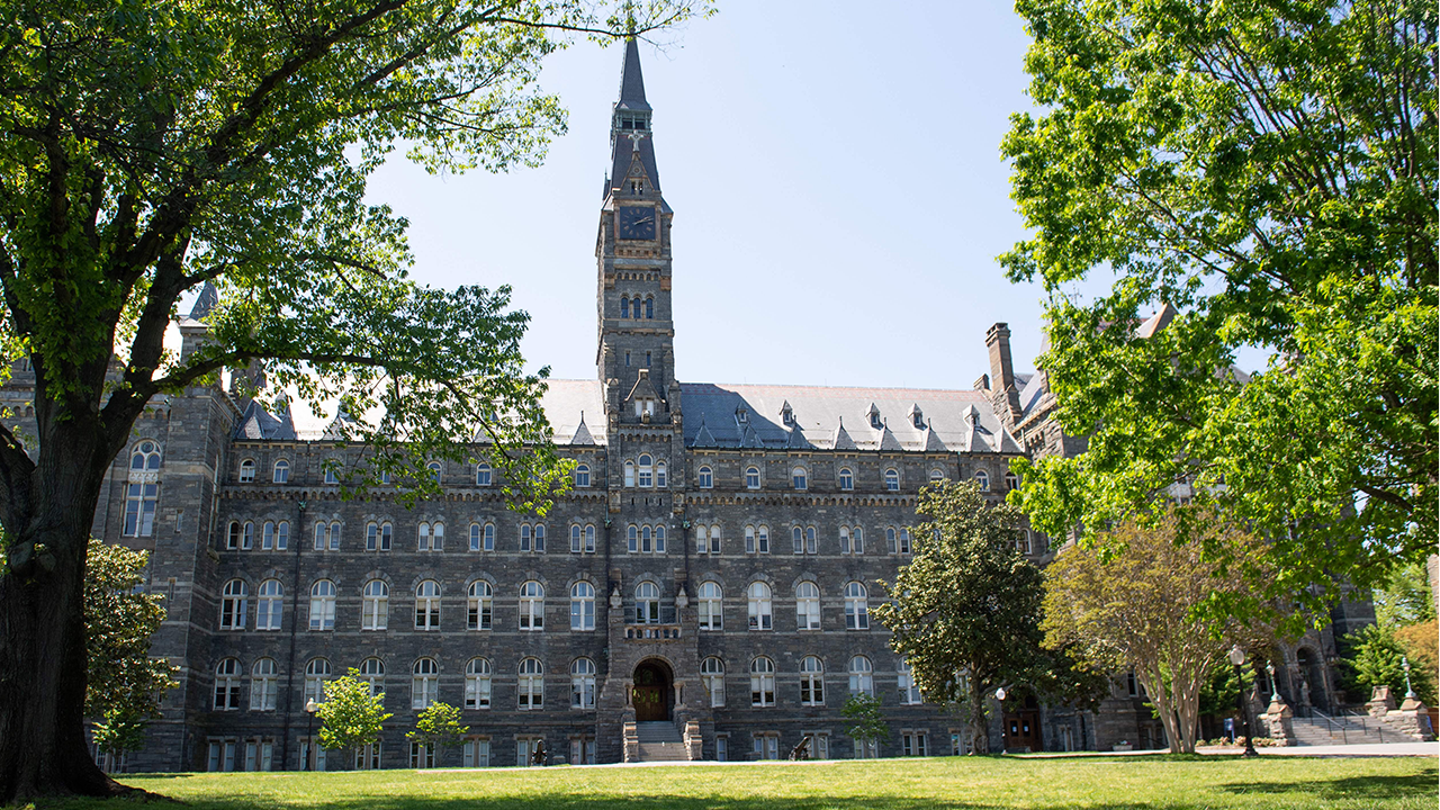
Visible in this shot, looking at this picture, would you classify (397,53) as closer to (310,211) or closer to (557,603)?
(310,211)

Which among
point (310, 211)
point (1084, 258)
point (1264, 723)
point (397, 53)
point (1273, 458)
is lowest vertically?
point (1264, 723)

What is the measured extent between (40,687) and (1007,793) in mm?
14269

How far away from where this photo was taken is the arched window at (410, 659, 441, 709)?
4697 centimetres

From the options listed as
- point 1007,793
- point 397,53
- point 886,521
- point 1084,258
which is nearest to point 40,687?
point 397,53

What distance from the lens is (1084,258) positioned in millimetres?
17562

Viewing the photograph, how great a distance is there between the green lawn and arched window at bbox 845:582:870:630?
2298cm

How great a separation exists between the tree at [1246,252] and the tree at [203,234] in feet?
24.9

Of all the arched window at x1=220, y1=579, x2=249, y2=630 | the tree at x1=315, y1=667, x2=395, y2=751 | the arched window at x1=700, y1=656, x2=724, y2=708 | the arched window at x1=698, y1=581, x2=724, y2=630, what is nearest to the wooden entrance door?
the arched window at x1=700, y1=656, x2=724, y2=708

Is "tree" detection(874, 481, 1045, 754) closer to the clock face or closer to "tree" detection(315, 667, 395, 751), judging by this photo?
"tree" detection(315, 667, 395, 751)

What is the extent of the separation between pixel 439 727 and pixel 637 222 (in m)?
26.1

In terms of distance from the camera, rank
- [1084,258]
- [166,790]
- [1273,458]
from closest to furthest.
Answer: [1273,458] < [1084,258] < [166,790]

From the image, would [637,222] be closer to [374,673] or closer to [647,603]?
[647,603]

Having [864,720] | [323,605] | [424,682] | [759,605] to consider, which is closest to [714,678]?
[759,605]

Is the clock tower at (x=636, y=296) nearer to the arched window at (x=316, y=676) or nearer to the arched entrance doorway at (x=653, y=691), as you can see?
the arched entrance doorway at (x=653, y=691)
